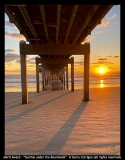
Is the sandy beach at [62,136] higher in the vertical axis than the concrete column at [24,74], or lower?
lower

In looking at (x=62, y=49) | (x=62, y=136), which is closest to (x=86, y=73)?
(x=62, y=49)

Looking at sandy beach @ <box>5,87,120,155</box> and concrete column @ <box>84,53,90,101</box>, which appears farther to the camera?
concrete column @ <box>84,53,90,101</box>

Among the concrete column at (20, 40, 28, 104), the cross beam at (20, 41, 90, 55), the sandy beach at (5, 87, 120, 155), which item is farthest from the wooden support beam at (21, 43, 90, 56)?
the sandy beach at (5, 87, 120, 155)

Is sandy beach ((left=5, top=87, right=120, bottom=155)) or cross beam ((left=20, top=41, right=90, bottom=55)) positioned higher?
cross beam ((left=20, top=41, right=90, bottom=55))

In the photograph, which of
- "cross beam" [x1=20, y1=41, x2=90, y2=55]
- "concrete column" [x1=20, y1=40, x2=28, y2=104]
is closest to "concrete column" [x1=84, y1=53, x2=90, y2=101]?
"cross beam" [x1=20, y1=41, x2=90, y2=55]

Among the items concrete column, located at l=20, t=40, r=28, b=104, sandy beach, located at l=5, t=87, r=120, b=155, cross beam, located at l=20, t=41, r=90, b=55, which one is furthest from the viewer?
cross beam, located at l=20, t=41, r=90, b=55

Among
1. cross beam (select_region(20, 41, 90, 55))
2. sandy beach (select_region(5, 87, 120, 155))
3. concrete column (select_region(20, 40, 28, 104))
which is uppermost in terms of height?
cross beam (select_region(20, 41, 90, 55))

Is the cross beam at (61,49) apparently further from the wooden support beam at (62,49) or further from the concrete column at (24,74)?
the concrete column at (24,74)

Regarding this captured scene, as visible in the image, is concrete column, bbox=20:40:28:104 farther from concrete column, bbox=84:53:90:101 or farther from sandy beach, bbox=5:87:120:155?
concrete column, bbox=84:53:90:101

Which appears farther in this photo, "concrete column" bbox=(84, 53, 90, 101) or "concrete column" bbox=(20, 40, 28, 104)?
"concrete column" bbox=(84, 53, 90, 101)

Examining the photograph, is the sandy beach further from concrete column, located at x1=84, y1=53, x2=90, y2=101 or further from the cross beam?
the cross beam

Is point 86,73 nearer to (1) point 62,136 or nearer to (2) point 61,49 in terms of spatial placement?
(2) point 61,49

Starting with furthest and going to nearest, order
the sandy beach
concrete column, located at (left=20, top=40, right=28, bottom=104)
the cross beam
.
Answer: the cross beam
concrete column, located at (left=20, top=40, right=28, bottom=104)
the sandy beach

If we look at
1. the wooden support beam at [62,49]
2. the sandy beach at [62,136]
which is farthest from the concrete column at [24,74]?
the sandy beach at [62,136]
